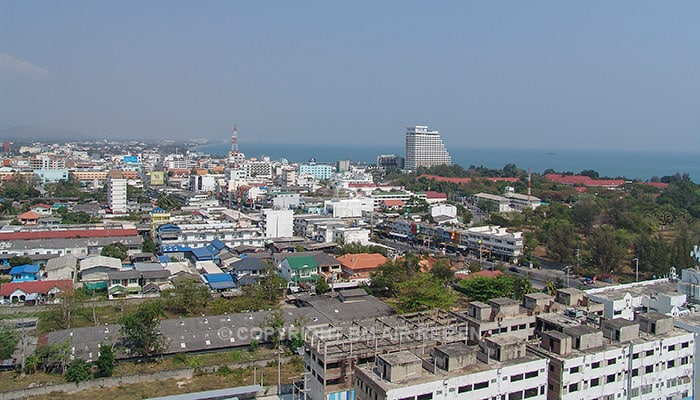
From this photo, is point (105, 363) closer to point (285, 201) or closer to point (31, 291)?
point (31, 291)

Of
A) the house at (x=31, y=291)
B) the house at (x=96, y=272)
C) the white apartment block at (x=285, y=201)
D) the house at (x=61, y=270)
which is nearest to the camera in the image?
the house at (x=31, y=291)

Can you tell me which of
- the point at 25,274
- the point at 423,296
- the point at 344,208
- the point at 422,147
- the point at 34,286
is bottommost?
the point at 25,274

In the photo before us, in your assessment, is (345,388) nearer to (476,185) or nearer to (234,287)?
(234,287)

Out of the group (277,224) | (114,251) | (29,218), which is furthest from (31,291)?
(29,218)

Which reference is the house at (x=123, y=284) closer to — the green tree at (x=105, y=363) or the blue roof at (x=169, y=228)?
the blue roof at (x=169, y=228)

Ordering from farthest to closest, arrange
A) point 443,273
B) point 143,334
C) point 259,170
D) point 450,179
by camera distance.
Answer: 1. point 259,170
2. point 450,179
3. point 443,273
4. point 143,334

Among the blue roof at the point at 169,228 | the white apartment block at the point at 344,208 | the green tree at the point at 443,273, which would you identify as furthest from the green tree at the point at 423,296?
the white apartment block at the point at 344,208

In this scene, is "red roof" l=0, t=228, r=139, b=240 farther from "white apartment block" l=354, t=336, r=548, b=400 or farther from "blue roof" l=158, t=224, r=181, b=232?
"white apartment block" l=354, t=336, r=548, b=400

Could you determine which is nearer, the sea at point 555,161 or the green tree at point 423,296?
the green tree at point 423,296
